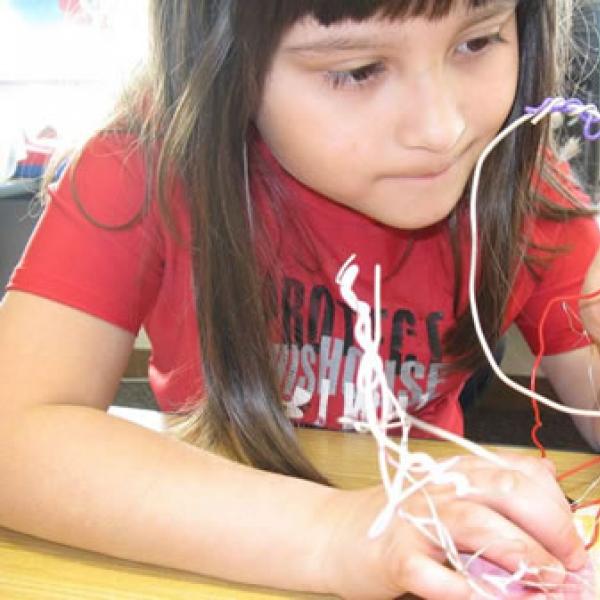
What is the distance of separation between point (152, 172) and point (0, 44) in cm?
129

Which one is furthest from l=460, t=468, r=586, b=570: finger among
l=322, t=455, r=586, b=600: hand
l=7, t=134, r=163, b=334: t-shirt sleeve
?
l=7, t=134, r=163, b=334: t-shirt sleeve

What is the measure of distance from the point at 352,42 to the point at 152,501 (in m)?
0.29

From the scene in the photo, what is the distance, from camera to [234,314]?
25.2 inches

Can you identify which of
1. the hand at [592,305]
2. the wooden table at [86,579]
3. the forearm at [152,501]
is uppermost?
the hand at [592,305]

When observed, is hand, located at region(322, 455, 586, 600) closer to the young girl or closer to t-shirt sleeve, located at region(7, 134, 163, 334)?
the young girl

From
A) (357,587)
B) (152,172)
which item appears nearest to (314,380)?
(152,172)

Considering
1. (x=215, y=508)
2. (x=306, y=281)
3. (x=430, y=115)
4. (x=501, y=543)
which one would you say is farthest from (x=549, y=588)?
(x=306, y=281)

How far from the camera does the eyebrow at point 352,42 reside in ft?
1.70

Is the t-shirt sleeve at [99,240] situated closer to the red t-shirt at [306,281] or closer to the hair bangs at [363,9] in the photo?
the red t-shirt at [306,281]

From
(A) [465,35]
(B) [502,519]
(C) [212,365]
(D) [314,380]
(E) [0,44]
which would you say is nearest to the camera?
(B) [502,519]

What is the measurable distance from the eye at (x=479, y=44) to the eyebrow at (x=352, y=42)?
0.02m

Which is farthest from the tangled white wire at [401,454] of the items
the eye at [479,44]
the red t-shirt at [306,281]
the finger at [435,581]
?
the red t-shirt at [306,281]

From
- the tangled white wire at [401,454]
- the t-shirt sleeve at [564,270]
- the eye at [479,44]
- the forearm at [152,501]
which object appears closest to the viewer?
the tangled white wire at [401,454]

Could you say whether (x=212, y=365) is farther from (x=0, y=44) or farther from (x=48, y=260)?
(x=0, y=44)
